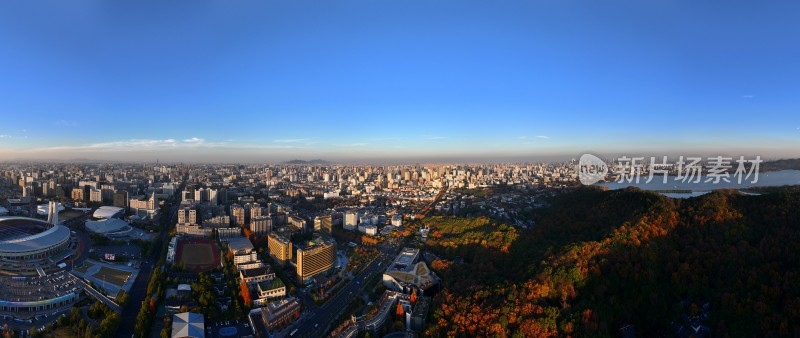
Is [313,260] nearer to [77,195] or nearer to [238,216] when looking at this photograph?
[238,216]

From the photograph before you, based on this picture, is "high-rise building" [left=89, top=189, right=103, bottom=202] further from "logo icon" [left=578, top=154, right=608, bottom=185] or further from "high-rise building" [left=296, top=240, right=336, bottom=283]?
"logo icon" [left=578, top=154, right=608, bottom=185]

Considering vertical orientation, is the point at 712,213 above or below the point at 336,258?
above

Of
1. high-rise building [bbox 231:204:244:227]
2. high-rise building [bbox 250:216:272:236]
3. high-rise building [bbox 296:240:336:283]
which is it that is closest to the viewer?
high-rise building [bbox 296:240:336:283]

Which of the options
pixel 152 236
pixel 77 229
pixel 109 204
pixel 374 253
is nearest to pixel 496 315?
pixel 374 253

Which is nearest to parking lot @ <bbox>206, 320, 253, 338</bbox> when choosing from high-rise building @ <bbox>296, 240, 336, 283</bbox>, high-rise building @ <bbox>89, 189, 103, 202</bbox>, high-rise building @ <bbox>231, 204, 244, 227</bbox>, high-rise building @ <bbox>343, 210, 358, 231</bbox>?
high-rise building @ <bbox>296, 240, 336, 283</bbox>

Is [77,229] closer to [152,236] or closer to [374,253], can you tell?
[152,236]

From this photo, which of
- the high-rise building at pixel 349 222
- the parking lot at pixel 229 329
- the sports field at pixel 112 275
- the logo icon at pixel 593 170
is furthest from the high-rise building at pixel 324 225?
the logo icon at pixel 593 170
